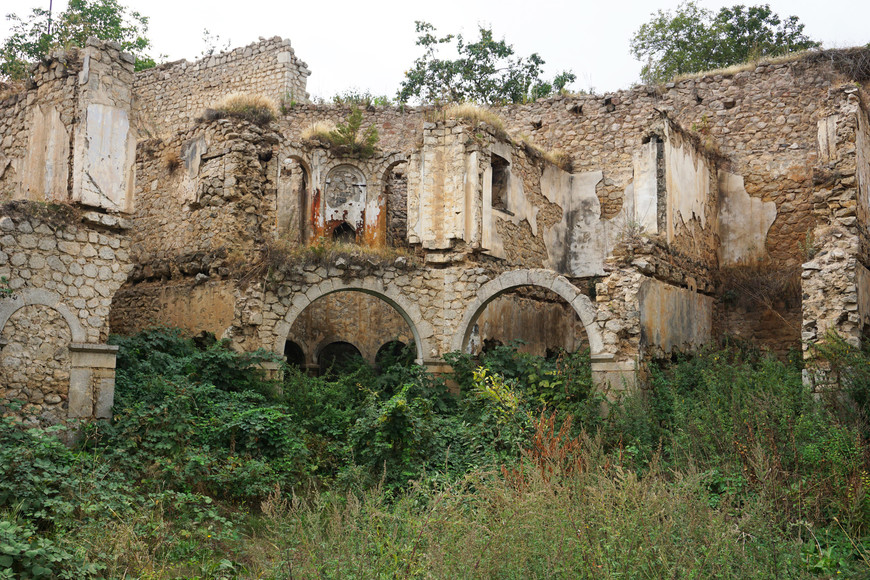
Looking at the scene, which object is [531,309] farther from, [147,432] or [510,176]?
[147,432]

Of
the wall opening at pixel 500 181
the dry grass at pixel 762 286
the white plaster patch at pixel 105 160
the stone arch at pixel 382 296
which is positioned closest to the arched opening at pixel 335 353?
the stone arch at pixel 382 296

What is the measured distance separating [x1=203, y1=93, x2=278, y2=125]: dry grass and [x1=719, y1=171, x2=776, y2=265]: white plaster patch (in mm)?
9166

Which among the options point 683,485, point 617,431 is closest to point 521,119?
point 617,431

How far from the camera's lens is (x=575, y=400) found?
38.8 ft

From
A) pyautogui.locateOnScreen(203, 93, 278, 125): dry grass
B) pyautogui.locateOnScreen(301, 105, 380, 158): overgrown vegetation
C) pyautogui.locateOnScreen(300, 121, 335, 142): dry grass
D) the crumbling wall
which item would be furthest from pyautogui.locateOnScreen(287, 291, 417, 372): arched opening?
pyautogui.locateOnScreen(203, 93, 278, 125): dry grass

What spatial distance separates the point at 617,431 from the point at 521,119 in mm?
9991

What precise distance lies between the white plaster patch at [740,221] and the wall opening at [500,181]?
15.4 ft

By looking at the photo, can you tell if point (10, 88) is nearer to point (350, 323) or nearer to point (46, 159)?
point (46, 159)

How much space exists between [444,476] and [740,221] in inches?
410

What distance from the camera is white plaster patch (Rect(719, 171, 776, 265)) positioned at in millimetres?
15859

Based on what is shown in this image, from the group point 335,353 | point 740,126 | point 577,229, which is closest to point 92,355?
point 335,353

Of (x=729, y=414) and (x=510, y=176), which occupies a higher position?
(x=510, y=176)

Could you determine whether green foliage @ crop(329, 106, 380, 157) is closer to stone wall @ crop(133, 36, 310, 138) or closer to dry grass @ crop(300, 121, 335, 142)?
dry grass @ crop(300, 121, 335, 142)

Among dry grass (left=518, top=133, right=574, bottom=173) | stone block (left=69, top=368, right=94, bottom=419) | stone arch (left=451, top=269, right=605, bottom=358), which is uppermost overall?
dry grass (left=518, top=133, right=574, bottom=173)
